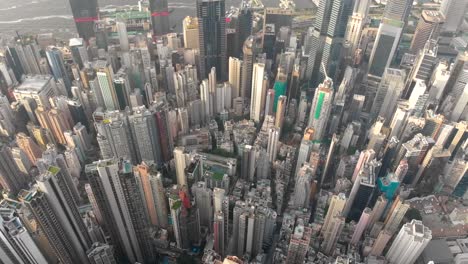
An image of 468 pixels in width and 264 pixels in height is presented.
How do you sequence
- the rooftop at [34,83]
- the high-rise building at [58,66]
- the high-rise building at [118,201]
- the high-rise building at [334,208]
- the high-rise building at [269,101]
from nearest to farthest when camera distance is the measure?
the high-rise building at [118,201], the high-rise building at [334,208], the high-rise building at [269,101], the rooftop at [34,83], the high-rise building at [58,66]

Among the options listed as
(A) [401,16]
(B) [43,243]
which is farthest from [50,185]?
(A) [401,16]

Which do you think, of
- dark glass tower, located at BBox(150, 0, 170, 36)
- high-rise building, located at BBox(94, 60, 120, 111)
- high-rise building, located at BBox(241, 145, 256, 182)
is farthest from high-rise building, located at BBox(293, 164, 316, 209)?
dark glass tower, located at BBox(150, 0, 170, 36)

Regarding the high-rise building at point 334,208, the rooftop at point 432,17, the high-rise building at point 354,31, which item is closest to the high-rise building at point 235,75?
the high-rise building at point 354,31

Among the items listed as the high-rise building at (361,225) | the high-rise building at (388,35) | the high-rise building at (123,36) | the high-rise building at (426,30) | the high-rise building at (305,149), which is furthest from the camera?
the high-rise building at (123,36)

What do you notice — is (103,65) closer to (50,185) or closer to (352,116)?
(50,185)

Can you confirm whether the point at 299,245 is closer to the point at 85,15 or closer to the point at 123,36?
the point at 123,36

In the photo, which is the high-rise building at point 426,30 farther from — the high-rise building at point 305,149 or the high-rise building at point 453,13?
the high-rise building at point 305,149

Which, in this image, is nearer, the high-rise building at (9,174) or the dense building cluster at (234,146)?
the dense building cluster at (234,146)
